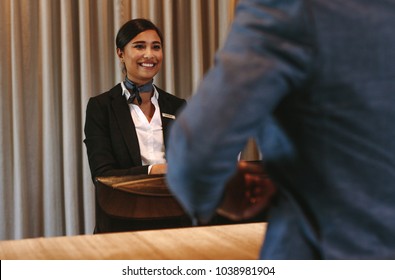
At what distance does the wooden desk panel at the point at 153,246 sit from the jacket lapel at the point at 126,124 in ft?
3.84

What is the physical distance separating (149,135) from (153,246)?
1402 mm

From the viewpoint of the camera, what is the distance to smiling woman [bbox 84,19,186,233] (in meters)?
2.34

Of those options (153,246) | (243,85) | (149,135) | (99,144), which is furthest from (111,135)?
(243,85)

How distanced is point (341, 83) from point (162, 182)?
132 centimetres

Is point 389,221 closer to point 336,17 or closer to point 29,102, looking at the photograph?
point 336,17

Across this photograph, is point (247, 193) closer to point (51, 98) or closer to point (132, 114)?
point (132, 114)

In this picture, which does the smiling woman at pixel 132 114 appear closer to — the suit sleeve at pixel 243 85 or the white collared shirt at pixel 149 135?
the white collared shirt at pixel 149 135

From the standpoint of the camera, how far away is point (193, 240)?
1.09m

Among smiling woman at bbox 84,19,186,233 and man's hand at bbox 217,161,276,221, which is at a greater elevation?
man's hand at bbox 217,161,276,221

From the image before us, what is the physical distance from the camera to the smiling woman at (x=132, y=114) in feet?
7.68

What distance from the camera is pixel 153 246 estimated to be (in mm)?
1046

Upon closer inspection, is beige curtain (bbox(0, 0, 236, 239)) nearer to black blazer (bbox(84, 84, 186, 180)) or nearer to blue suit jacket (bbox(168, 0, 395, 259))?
black blazer (bbox(84, 84, 186, 180))

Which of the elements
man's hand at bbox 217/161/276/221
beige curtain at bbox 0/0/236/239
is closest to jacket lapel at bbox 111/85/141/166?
beige curtain at bbox 0/0/236/239
